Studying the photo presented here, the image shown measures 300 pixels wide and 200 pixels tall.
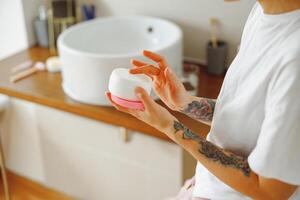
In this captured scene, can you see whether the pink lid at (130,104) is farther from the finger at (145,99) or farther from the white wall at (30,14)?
the white wall at (30,14)

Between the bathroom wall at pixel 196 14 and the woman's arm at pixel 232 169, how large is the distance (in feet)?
3.01

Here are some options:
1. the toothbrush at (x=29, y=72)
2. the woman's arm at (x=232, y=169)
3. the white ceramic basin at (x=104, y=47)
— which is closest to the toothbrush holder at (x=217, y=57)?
the white ceramic basin at (x=104, y=47)

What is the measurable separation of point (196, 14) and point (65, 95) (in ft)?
1.97

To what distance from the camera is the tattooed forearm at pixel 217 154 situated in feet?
2.72

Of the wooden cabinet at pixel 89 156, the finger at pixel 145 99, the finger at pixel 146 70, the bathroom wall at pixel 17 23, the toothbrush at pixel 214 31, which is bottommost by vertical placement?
the wooden cabinet at pixel 89 156

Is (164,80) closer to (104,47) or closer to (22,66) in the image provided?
(104,47)

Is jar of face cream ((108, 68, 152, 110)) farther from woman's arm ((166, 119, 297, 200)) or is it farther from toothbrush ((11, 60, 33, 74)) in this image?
toothbrush ((11, 60, 33, 74))

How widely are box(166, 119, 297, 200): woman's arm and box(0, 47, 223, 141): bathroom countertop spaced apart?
1.81ft

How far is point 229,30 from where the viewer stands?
1.76 meters

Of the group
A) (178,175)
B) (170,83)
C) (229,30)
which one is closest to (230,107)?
(170,83)

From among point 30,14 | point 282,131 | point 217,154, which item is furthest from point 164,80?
point 30,14

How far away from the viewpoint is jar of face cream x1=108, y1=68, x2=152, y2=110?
35.2 inches

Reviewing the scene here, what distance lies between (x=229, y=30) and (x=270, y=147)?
3.52 feet

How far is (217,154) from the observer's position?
2.77ft
